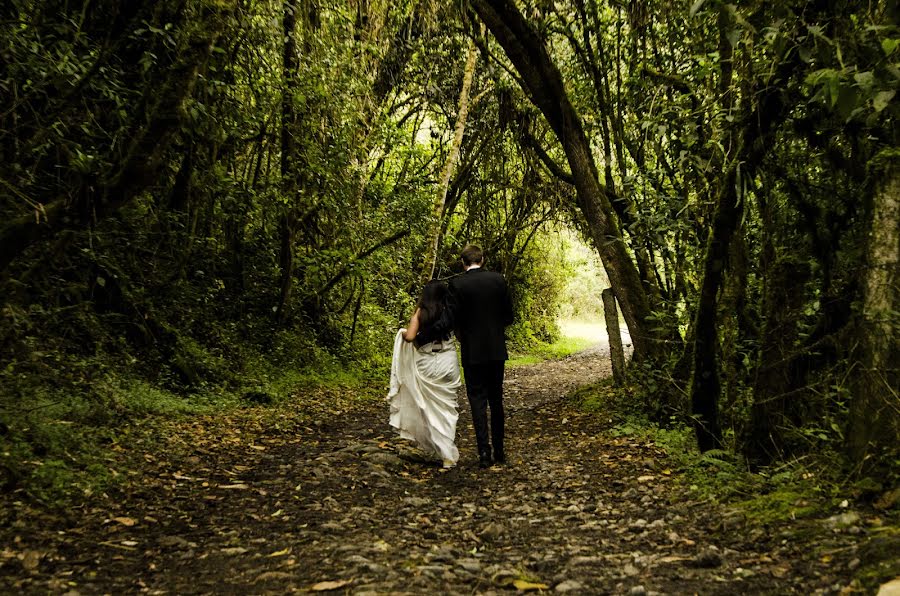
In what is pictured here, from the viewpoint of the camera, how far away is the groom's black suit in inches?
274

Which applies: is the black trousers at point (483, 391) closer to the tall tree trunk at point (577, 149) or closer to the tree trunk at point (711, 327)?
the tree trunk at point (711, 327)

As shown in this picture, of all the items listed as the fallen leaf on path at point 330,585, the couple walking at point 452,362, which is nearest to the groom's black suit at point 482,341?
the couple walking at point 452,362

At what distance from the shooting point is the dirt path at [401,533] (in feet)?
12.2

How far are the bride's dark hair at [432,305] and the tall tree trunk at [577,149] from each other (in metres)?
2.70

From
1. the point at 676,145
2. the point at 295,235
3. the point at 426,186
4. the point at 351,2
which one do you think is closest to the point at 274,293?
the point at 295,235

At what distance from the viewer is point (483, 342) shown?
6949mm

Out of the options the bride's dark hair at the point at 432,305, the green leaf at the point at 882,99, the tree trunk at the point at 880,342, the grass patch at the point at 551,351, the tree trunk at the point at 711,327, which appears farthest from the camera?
the grass patch at the point at 551,351

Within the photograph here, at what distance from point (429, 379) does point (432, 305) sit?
0.90 m

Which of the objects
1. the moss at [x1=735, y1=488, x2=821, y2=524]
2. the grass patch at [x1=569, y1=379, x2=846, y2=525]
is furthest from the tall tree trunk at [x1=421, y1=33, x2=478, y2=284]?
the moss at [x1=735, y1=488, x2=821, y2=524]

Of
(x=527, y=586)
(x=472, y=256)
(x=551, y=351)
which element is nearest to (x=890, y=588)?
(x=527, y=586)

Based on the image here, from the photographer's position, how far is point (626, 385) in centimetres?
966

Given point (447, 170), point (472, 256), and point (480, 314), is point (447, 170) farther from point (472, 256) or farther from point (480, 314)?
point (480, 314)

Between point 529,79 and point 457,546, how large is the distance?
6637 mm

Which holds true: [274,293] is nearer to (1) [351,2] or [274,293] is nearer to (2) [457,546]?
(1) [351,2]
